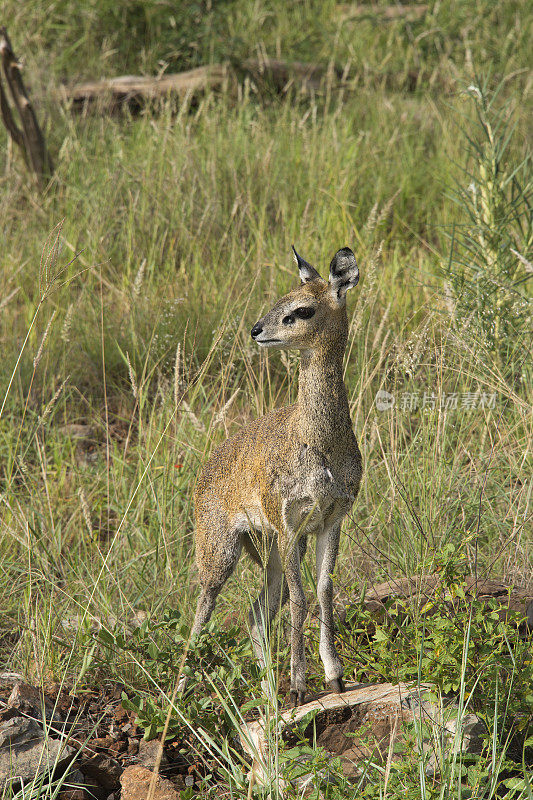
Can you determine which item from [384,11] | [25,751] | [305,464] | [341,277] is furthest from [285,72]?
[25,751]

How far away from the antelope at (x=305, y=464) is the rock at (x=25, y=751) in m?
0.61

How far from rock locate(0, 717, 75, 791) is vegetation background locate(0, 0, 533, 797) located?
0.32 m

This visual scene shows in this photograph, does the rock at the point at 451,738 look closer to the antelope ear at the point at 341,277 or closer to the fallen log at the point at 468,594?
the fallen log at the point at 468,594

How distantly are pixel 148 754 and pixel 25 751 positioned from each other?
0.44m

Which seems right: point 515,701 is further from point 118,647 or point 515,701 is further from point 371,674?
point 118,647

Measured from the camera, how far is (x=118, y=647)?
3.22m

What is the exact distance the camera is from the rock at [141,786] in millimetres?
2820

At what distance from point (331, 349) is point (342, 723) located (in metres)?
1.29

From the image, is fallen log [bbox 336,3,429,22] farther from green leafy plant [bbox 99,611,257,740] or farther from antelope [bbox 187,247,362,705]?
green leafy plant [bbox 99,611,257,740]

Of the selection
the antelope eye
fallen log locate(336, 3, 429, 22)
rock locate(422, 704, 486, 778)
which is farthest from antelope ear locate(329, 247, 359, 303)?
fallen log locate(336, 3, 429, 22)

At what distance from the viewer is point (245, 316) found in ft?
17.3

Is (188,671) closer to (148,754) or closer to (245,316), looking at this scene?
(148,754)

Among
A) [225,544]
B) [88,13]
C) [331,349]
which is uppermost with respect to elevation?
[88,13]

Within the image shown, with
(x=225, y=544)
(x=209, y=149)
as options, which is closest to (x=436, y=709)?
(x=225, y=544)
